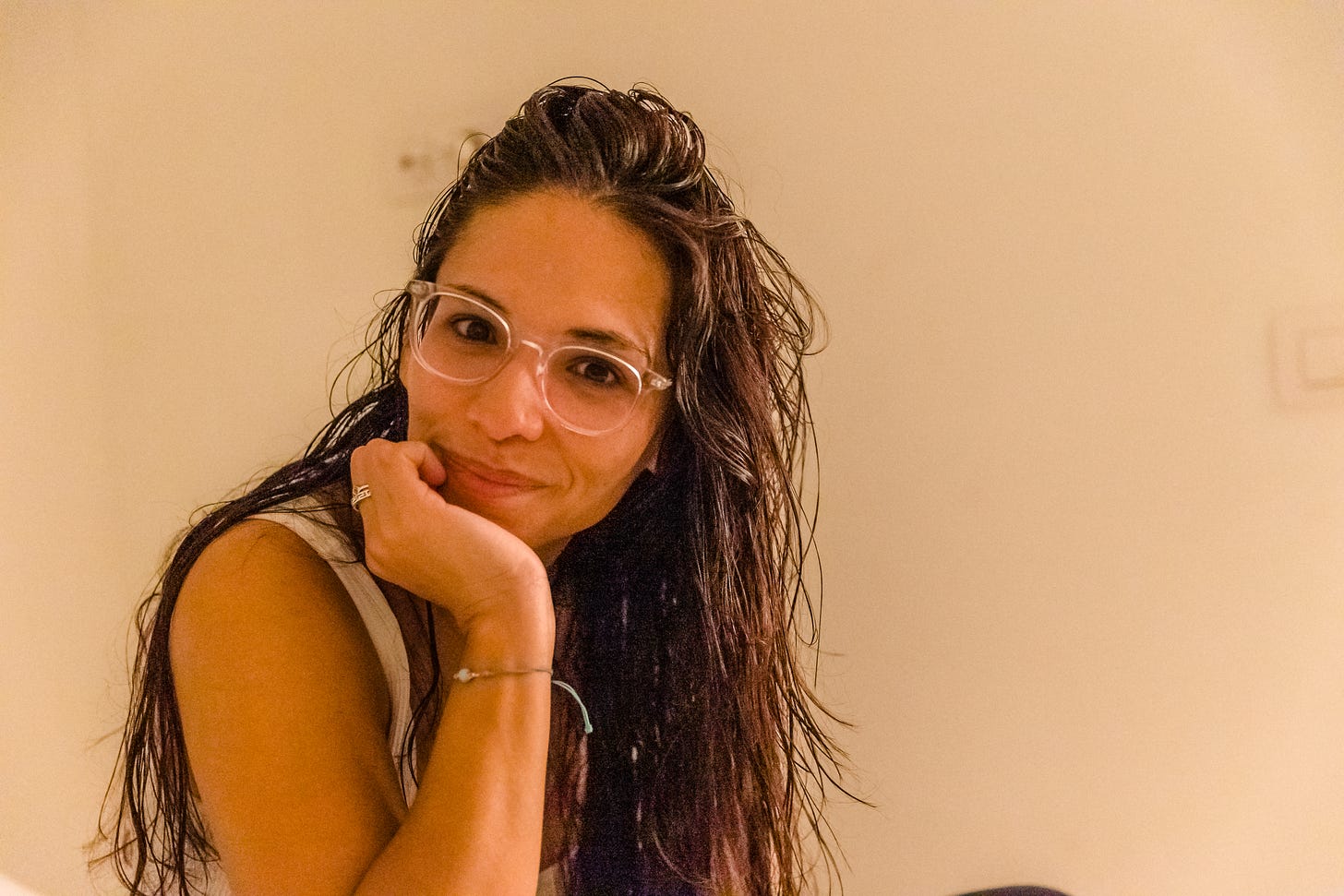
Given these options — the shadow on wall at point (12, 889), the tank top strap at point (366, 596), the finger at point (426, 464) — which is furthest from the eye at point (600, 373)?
the shadow on wall at point (12, 889)

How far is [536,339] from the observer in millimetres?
691

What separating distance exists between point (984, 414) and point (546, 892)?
2.25 feet

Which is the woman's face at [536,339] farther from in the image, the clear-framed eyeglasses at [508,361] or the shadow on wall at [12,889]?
the shadow on wall at [12,889]

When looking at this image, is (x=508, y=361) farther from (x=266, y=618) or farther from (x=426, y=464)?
(x=266, y=618)

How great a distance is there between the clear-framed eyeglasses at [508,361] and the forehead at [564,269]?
0.6 inches

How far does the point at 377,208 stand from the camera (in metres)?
0.98

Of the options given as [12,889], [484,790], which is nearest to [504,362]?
[484,790]

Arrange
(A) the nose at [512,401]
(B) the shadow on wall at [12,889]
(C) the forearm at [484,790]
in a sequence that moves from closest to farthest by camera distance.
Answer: (C) the forearm at [484,790] → (A) the nose at [512,401] → (B) the shadow on wall at [12,889]

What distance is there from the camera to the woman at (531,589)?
0.60 metres

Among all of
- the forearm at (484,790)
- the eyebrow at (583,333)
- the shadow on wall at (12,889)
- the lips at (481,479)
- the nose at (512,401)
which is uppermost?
the eyebrow at (583,333)

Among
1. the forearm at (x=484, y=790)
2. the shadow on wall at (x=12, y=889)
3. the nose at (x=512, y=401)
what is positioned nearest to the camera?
the forearm at (x=484, y=790)

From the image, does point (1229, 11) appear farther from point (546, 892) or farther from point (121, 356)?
point (121, 356)

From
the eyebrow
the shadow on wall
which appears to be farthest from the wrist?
the shadow on wall

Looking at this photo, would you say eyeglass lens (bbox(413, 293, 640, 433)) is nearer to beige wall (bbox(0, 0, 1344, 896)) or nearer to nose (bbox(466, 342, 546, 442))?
nose (bbox(466, 342, 546, 442))
